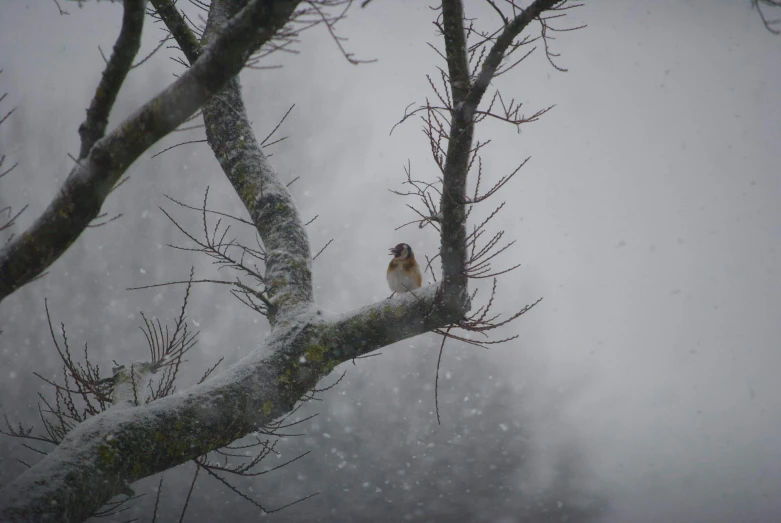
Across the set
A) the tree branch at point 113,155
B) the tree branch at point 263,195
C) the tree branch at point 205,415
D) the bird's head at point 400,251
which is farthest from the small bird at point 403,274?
the tree branch at point 113,155

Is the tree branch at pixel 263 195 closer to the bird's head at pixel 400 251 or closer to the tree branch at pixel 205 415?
the tree branch at pixel 205 415

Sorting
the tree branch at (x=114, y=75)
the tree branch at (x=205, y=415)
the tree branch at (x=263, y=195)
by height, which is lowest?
the tree branch at (x=205, y=415)

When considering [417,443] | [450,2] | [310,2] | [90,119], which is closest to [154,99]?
[90,119]

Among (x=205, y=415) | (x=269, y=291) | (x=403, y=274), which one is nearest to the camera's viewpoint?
(x=205, y=415)

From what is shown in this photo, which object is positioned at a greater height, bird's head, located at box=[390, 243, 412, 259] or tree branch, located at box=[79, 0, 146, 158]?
bird's head, located at box=[390, 243, 412, 259]

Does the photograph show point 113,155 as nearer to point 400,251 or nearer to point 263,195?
point 263,195

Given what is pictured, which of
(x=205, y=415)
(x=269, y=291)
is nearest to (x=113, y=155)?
(x=205, y=415)

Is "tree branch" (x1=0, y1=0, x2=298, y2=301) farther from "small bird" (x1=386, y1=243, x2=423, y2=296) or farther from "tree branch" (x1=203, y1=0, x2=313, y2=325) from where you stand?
"small bird" (x1=386, y1=243, x2=423, y2=296)

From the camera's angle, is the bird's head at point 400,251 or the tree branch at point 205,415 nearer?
the tree branch at point 205,415

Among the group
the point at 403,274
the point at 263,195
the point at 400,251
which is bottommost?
the point at 263,195

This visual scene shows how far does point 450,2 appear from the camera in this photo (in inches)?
103

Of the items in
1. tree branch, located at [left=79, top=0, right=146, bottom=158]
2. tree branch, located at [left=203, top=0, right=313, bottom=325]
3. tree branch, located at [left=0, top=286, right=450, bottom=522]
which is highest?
tree branch, located at [left=203, top=0, right=313, bottom=325]

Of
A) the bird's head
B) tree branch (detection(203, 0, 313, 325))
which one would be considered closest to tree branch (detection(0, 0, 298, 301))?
tree branch (detection(203, 0, 313, 325))

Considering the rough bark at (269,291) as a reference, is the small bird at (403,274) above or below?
above
